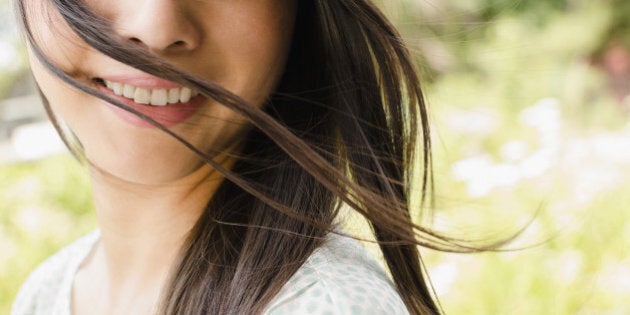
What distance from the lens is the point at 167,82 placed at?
3.62 feet

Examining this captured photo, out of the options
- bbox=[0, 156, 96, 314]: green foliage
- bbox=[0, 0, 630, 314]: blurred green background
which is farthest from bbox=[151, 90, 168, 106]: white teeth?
bbox=[0, 156, 96, 314]: green foliage

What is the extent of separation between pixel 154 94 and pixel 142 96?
0.02m

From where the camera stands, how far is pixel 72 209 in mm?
3453

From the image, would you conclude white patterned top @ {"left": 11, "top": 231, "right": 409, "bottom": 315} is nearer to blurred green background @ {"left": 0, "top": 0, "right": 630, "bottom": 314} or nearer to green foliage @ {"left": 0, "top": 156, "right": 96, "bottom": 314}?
blurred green background @ {"left": 0, "top": 0, "right": 630, "bottom": 314}

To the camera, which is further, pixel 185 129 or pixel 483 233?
pixel 483 233

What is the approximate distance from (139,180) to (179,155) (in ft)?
0.21

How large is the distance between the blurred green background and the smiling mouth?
984mm

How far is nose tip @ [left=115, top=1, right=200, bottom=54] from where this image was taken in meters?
1.03

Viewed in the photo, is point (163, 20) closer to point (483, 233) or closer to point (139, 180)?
point (139, 180)

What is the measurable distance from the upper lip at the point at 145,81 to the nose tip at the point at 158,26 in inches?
1.9

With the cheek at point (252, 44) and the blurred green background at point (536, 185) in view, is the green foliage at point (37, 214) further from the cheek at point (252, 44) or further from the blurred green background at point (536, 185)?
the cheek at point (252, 44)

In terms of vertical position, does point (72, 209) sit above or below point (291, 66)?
below

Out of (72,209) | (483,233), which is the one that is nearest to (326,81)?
(483,233)

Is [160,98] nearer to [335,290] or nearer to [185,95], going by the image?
[185,95]
